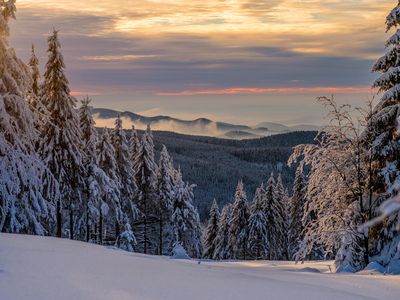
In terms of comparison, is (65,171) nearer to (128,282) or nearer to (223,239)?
(128,282)

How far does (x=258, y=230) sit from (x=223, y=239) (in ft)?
23.1

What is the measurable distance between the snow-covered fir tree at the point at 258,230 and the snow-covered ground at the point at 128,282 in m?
42.4

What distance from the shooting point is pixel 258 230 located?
51.8 metres

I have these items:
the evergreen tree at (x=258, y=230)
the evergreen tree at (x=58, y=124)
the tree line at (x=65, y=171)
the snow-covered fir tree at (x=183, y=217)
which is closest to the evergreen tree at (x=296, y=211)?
the evergreen tree at (x=258, y=230)

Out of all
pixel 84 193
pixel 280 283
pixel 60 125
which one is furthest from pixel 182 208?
pixel 280 283

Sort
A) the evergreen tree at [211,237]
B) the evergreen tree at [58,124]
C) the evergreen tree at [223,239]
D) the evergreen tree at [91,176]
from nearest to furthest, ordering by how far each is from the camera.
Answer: the evergreen tree at [58,124], the evergreen tree at [91,176], the evergreen tree at [223,239], the evergreen tree at [211,237]

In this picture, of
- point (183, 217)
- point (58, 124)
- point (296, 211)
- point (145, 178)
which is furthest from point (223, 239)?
point (58, 124)

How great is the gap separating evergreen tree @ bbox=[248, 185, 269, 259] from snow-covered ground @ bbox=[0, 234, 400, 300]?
139ft

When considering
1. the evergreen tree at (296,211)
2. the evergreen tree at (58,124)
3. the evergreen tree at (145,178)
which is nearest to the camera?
the evergreen tree at (58,124)

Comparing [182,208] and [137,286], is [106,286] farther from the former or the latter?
[182,208]

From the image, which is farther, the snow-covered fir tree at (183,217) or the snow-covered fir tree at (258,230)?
the snow-covered fir tree at (258,230)

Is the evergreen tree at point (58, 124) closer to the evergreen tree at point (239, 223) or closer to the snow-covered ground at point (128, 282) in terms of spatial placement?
the snow-covered ground at point (128, 282)

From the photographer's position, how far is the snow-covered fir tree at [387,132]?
56.2ft

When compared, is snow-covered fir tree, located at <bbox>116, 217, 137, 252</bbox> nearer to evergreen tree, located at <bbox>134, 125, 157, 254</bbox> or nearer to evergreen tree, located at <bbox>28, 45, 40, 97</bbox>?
evergreen tree, located at <bbox>134, 125, 157, 254</bbox>
